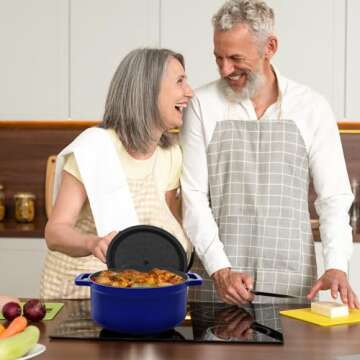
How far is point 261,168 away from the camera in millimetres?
2350

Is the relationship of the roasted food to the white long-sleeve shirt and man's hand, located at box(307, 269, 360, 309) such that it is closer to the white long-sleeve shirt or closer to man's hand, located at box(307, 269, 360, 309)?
man's hand, located at box(307, 269, 360, 309)

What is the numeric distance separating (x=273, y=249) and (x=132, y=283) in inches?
32.0

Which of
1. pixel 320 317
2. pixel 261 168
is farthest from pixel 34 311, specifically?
pixel 261 168

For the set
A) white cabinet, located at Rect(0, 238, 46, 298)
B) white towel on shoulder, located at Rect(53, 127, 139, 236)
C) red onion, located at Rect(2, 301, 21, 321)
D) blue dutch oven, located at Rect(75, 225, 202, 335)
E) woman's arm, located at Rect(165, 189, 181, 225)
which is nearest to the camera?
blue dutch oven, located at Rect(75, 225, 202, 335)

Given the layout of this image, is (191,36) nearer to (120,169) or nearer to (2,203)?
(2,203)

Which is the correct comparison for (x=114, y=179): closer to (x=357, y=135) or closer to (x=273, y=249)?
(x=273, y=249)

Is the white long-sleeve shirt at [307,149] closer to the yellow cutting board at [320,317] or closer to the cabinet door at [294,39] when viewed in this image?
the yellow cutting board at [320,317]

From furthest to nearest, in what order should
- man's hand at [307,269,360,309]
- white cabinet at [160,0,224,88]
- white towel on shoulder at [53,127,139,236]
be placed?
white cabinet at [160,0,224,88]
white towel on shoulder at [53,127,139,236]
man's hand at [307,269,360,309]

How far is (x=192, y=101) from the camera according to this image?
94.7 inches

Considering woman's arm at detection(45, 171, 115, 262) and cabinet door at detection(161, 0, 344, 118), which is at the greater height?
cabinet door at detection(161, 0, 344, 118)

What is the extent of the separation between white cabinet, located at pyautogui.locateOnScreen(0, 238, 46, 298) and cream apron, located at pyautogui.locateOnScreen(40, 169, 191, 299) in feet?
4.97

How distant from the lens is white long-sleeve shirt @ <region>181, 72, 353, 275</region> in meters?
2.24

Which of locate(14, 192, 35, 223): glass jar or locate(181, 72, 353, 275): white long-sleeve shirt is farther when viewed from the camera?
locate(14, 192, 35, 223): glass jar

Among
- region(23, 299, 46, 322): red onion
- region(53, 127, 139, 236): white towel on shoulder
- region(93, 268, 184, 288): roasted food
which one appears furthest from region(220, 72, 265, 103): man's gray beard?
region(23, 299, 46, 322): red onion
